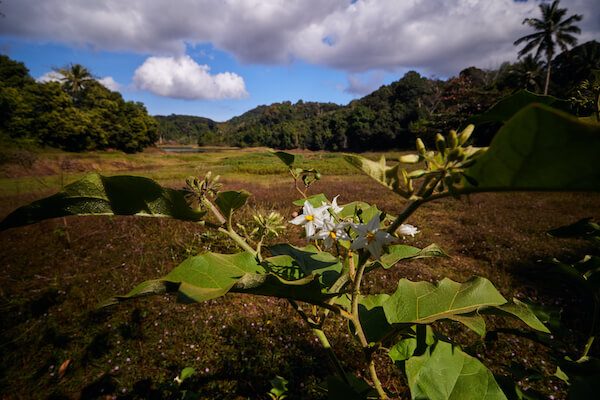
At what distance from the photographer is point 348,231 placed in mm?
918

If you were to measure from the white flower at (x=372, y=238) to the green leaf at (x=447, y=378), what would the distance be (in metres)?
0.42

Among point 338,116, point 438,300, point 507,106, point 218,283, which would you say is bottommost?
point 438,300

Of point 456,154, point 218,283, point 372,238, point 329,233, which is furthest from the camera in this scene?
point 329,233

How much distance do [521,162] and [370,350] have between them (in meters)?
0.66

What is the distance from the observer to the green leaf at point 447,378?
28.4 inches

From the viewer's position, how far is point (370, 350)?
2.43 ft

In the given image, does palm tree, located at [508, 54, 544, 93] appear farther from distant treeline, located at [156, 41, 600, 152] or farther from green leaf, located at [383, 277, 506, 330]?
green leaf, located at [383, 277, 506, 330]

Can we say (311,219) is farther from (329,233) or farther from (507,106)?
(507,106)

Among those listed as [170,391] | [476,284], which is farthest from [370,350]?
[170,391]

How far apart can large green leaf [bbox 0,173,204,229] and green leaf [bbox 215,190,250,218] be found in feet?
0.41

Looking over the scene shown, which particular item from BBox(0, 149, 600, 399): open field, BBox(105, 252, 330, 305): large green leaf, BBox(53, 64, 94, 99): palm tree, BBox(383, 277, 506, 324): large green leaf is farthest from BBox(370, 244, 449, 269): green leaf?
BBox(53, 64, 94, 99): palm tree

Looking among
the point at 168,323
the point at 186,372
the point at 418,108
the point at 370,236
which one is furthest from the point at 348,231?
the point at 418,108

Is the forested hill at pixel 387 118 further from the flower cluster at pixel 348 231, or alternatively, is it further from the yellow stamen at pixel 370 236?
the yellow stamen at pixel 370 236

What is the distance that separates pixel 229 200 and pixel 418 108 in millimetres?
54671
